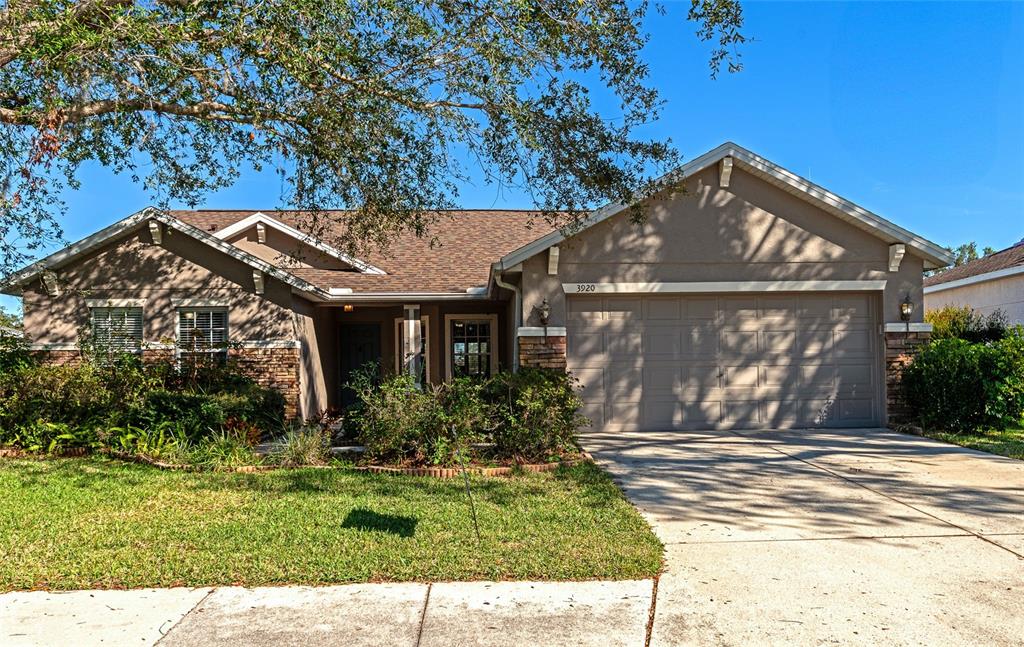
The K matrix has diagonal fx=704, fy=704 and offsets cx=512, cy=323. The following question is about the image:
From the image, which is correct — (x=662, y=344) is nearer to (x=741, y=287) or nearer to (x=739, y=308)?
(x=739, y=308)

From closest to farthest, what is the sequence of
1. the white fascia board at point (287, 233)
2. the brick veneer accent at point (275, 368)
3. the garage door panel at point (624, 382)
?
the garage door panel at point (624, 382) < the brick veneer accent at point (275, 368) < the white fascia board at point (287, 233)

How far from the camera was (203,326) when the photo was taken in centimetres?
1329

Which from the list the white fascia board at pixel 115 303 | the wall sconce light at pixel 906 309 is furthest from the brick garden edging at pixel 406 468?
the wall sconce light at pixel 906 309

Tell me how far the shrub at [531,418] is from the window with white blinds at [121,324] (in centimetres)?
757

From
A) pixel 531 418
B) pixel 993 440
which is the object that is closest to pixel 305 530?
pixel 531 418

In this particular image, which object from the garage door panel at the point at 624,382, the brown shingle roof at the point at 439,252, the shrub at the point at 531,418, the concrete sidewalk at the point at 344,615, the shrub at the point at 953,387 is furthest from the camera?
the brown shingle roof at the point at 439,252

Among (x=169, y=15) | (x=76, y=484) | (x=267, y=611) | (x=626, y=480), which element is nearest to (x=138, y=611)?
(x=267, y=611)

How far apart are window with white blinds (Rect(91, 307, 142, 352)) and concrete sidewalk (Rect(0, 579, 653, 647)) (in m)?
9.15

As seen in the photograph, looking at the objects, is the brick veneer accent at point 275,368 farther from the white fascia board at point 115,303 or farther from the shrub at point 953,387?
the shrub at point 953,387

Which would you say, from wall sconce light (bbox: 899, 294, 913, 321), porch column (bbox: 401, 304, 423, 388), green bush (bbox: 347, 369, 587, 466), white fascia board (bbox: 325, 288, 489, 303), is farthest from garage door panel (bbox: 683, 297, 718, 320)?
porch column (bbox: 401, 304, 423, 388)

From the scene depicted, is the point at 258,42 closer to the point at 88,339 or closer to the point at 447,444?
the point at 447,444

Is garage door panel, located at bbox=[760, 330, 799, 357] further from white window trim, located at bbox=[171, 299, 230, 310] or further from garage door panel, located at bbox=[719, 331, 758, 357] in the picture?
white window trim, located at bbox=[171, 299, 230, 310]

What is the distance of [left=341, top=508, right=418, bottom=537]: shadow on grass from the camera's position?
5.96 metres

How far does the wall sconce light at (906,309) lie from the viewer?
11.8m
